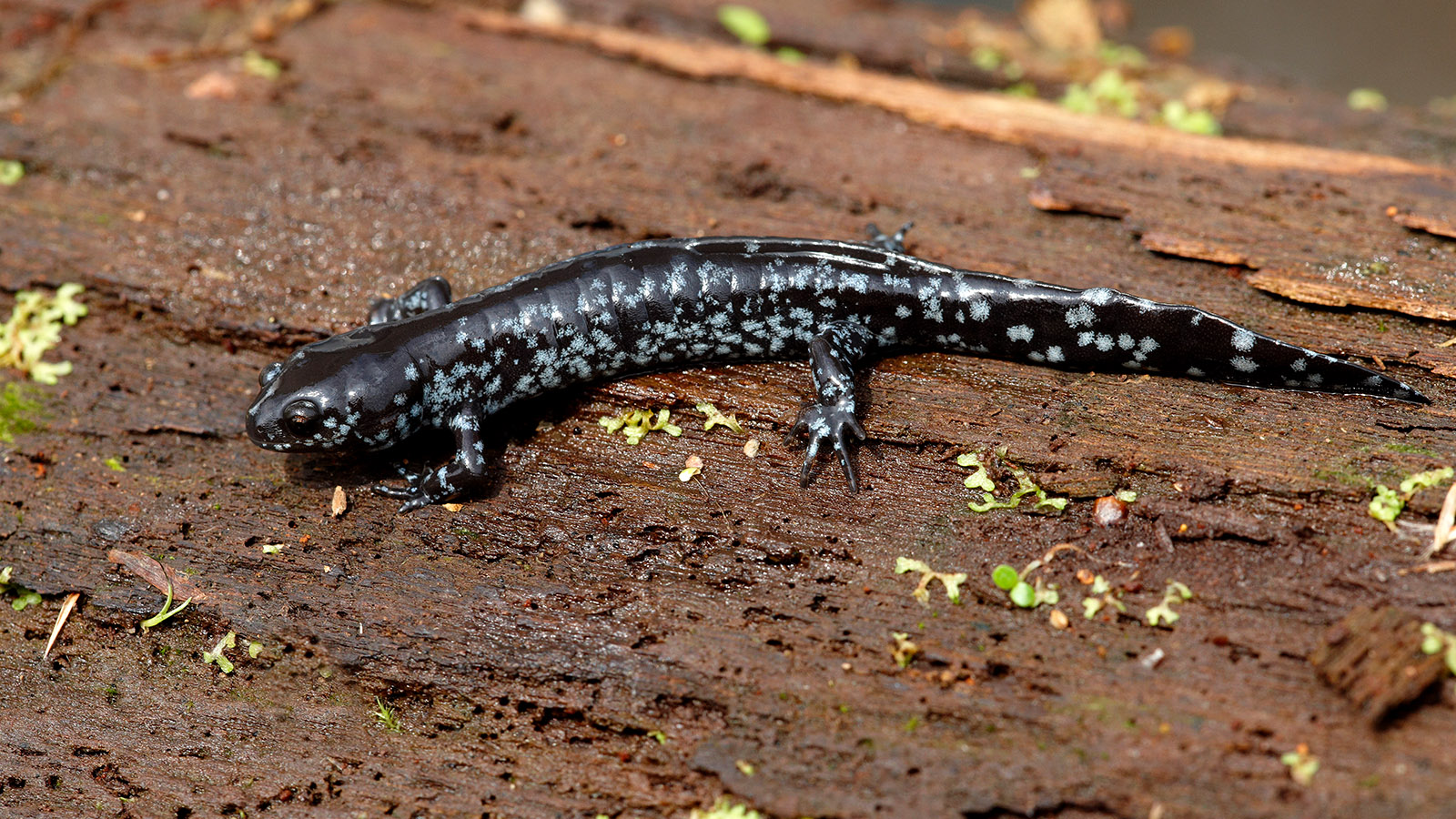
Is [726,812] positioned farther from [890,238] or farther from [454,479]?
[890,238]

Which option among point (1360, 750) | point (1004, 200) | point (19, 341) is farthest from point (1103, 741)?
point (19, 341)

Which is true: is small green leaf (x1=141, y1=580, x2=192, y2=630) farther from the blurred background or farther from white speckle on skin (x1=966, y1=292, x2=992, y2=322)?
the blurred background

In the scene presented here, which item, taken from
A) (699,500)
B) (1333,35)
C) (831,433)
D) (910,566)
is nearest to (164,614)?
(699,500)

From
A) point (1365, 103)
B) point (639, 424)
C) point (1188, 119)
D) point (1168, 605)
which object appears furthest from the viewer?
point (1365, 103)

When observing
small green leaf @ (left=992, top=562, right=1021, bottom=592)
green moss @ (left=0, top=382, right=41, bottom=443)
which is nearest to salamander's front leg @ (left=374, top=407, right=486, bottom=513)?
green moss @ (left=0, top=382, right=41, bottom=443)

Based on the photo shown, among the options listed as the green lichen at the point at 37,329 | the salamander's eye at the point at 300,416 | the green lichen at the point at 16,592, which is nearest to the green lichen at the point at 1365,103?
the salamander's eye at the point at 300,416

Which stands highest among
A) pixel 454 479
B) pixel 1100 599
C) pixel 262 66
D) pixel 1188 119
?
pixel 1188 119

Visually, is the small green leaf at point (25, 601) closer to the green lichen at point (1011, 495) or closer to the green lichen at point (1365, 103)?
the green lichen at point (1011, 495)
